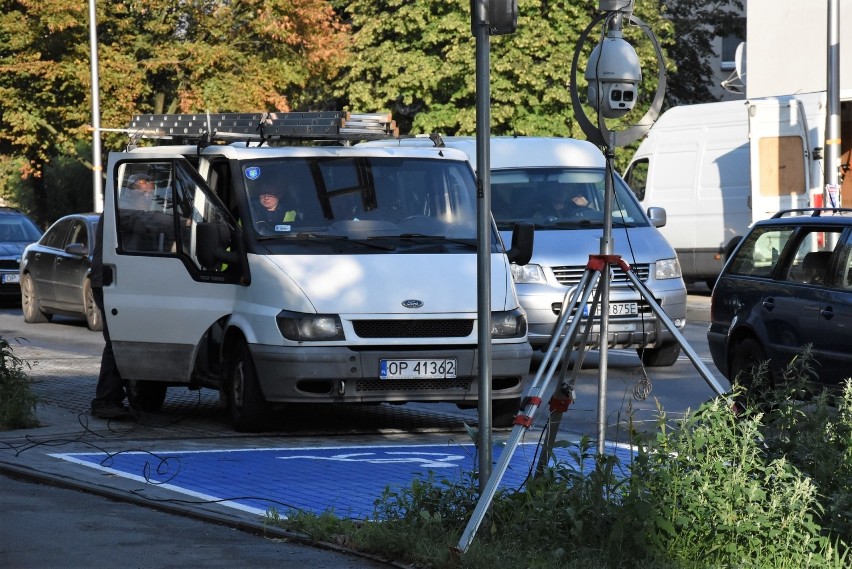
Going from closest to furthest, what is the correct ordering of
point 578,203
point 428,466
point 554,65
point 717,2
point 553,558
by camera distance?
point 553,558 → point 428,466 → point 578,203 → point 554,65 → point 717,2

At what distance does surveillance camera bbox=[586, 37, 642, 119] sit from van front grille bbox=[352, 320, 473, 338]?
3806 mm

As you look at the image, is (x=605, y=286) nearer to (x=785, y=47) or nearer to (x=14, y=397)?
(x=14, y=397)

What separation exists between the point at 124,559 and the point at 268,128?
5.71 metres

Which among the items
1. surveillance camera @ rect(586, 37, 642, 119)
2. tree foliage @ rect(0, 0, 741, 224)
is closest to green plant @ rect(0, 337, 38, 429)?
surveillance camera @ rect(586, 37, 642, 119)

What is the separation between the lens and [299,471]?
371 inches

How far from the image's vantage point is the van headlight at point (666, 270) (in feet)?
52.3

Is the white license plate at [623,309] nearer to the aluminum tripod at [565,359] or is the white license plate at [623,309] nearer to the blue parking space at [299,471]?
the blue parking space at [299,471]

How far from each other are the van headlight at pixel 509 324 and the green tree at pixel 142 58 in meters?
29.0

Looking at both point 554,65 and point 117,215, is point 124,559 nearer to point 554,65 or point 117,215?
point 117,215

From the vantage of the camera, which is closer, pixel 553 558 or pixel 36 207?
pixel 553 558

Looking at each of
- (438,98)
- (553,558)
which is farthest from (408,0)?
(553,558)

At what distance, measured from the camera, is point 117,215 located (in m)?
11.9

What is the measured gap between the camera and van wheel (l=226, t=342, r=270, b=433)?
35.8 ft

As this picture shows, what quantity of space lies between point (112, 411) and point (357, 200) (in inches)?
92.7
